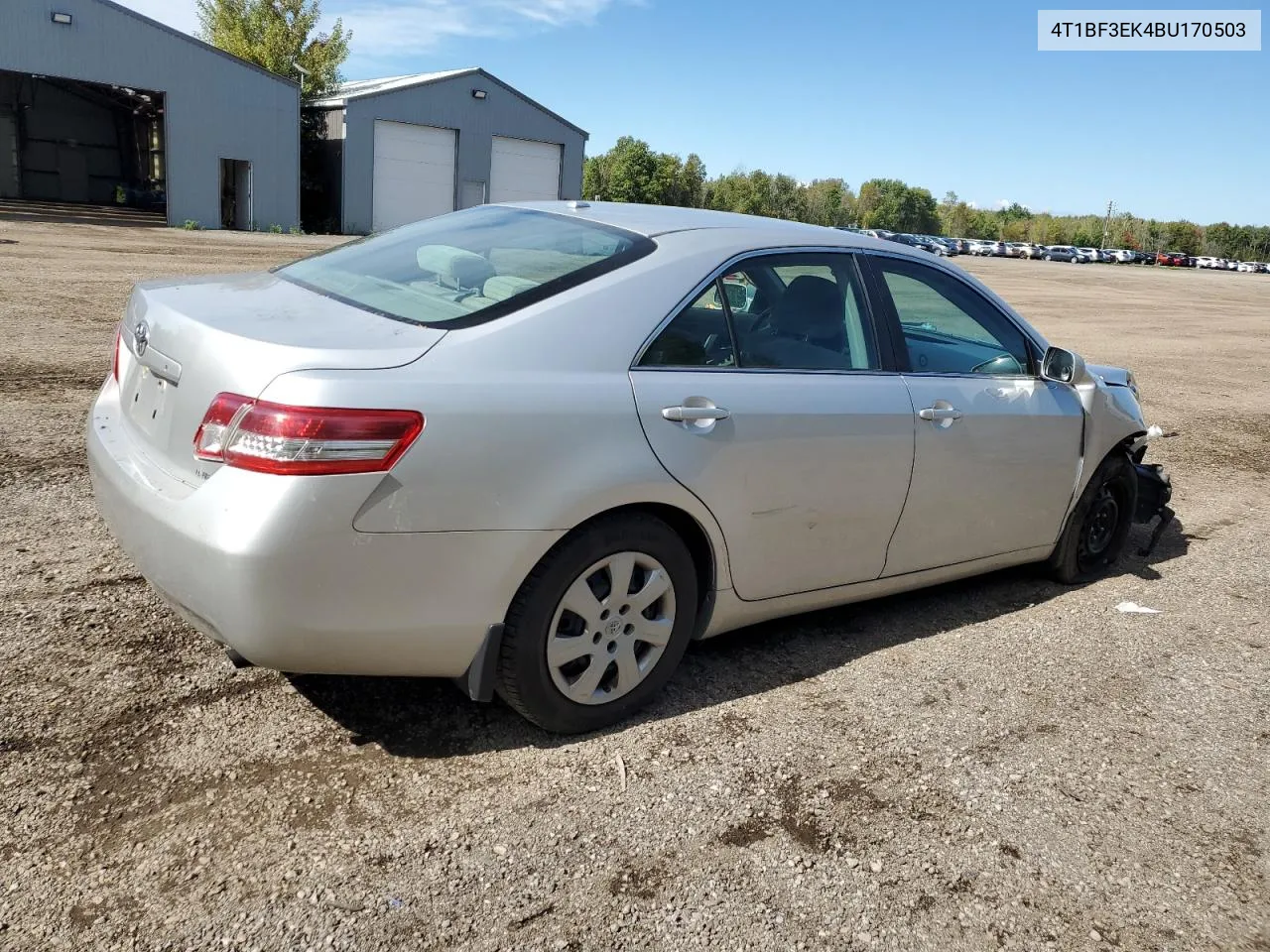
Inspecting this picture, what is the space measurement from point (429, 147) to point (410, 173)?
47.5 inches

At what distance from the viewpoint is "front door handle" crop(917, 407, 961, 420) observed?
159 inches

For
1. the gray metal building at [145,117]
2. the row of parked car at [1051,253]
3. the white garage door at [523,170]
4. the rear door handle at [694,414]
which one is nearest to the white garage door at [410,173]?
the white garage door at [523,170]

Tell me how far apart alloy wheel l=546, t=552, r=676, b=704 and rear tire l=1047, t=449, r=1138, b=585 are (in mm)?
2561

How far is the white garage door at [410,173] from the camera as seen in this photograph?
124 feet

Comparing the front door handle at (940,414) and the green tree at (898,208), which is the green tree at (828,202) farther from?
the front door handle at (940,414)

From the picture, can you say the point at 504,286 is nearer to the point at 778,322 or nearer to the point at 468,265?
the point at 468,265

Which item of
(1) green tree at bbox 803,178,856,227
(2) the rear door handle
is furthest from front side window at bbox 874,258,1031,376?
(1) green tree at bbox 803,178,856,227

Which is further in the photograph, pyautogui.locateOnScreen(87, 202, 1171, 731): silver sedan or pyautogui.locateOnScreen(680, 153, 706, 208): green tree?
pyautogui.locateOnScreen(680, 153, 706, 208): green tree

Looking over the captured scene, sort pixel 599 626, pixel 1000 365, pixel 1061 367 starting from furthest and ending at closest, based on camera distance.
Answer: pixel 1061 367 < pixel 1000 365 < pixel 599 626

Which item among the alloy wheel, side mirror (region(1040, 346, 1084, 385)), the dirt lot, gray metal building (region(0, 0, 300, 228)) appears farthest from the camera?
gray metal building (region(0, 0, 300, 228))

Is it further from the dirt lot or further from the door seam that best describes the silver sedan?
the dirt lot

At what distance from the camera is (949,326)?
4605 mm

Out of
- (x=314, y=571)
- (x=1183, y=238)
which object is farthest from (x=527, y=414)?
(x=1183, y=238)

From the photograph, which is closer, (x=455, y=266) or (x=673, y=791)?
(x=673, y=791)
